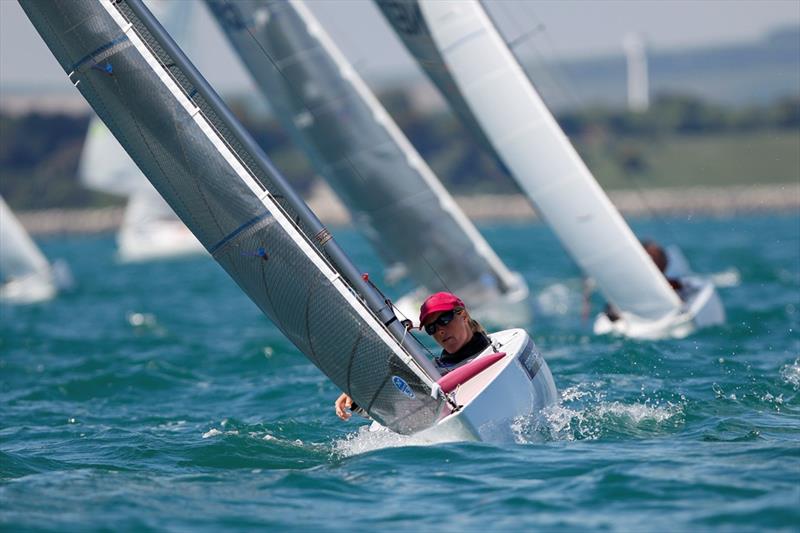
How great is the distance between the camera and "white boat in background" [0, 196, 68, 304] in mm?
23891

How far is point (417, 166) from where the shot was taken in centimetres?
1546

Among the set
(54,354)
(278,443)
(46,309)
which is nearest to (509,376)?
(278,443)

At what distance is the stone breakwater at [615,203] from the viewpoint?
81.1 m

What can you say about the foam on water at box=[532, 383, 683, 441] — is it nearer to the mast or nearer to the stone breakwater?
the mast

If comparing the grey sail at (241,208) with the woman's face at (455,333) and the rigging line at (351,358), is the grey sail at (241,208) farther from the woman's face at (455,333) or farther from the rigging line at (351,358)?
the woman's face at (455,333)

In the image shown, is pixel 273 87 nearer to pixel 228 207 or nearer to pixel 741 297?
pixel 741 297

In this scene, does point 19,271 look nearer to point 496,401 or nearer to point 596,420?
point 596,420

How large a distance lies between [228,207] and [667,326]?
21.6 ft

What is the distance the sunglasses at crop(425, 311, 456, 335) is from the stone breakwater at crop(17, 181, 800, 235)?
71082 mm

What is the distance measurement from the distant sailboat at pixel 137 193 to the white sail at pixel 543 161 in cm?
1773

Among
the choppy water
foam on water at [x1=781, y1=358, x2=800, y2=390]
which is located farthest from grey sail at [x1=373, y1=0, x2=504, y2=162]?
foam on water at [x1=781, y1=358, x2=800, y2=390]

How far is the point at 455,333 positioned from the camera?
7789 millimetres

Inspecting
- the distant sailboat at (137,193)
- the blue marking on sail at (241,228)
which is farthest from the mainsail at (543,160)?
the distant sailboat at (137,193)

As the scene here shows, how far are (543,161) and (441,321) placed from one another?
5.49 m
